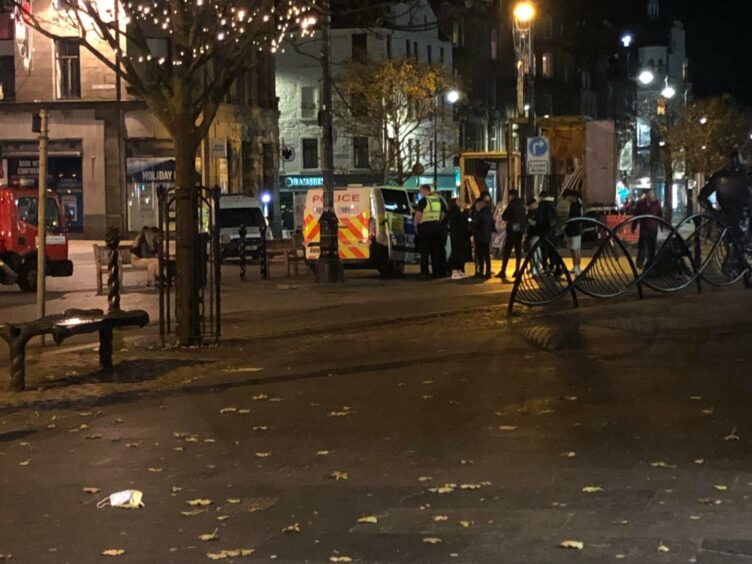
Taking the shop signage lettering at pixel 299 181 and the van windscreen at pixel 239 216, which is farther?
the shop signage lettering at pixel 299 181

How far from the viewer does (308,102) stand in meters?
63.6

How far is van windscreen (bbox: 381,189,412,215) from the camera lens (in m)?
26.2

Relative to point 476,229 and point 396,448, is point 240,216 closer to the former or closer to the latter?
point 476,229

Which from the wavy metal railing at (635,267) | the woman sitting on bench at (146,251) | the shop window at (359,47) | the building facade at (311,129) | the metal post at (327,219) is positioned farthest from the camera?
the building facade at (311,129)

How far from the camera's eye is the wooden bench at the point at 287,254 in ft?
85.6

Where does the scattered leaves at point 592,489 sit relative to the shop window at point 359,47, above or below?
below

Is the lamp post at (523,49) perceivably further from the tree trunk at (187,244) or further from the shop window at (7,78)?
the shop window at (7,78)

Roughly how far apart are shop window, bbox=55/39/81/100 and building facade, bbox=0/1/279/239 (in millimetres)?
37

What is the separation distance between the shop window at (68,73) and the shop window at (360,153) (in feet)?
63.3

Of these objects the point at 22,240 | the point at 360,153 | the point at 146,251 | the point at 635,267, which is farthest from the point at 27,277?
the point at 360,153

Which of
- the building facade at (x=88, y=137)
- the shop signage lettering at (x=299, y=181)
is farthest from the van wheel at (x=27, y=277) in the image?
the shop signage lettering at (x=299, y=181)

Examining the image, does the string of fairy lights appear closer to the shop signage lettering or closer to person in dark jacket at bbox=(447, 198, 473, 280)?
person in dark jacket at bbox=(447, 198, 473, 280)

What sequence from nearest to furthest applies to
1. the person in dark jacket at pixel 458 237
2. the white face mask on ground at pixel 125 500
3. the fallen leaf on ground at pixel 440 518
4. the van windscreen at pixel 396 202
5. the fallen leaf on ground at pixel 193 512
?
the fallen leaf on ground at pixel 440 518
the fallen leaf on ground at pixel 193 512
the white face mask on ground at pixel 125 500
the person in dark jacket at pixel 458 237
the van windscreen at pixel 396 202

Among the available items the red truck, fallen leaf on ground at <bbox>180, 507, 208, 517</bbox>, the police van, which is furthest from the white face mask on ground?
the police van
